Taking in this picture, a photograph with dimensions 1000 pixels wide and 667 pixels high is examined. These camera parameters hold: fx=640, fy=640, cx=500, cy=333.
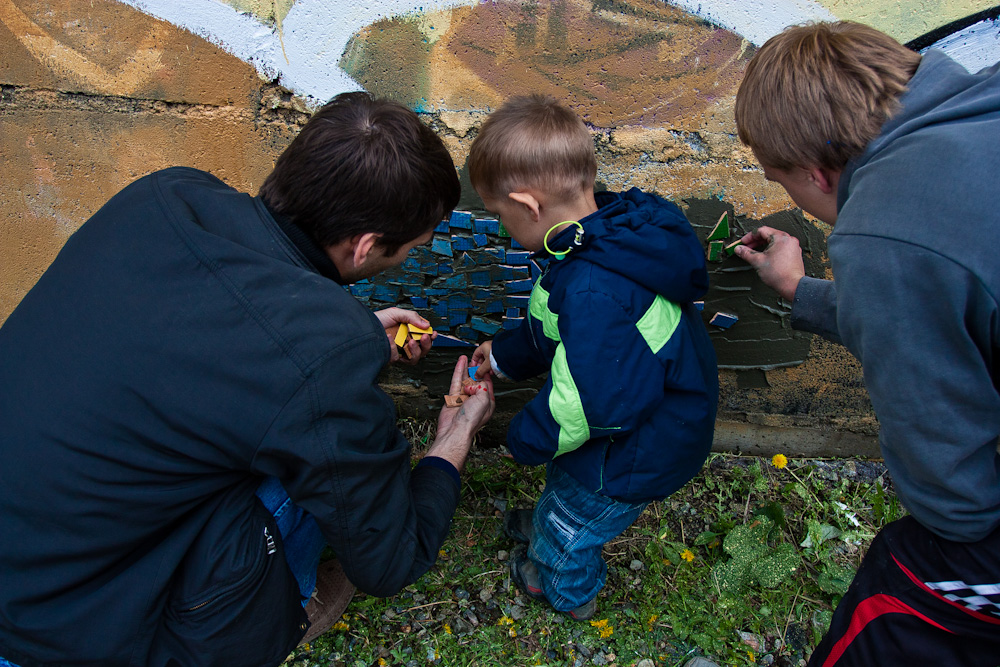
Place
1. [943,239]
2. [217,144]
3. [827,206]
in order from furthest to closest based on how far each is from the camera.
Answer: [217,144], [827,206], [943,239]

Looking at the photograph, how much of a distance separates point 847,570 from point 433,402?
1641mm

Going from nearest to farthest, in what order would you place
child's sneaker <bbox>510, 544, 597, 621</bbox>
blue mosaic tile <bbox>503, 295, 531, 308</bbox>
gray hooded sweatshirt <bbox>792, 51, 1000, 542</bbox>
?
1. gray hooded sweatshirt <bbox>792, 51, 1000, 542</bbox>
2. child's sneaker <bbox>510, 544, 597, 621</bbox>
3. blue mosaic tile <bbox>503, 295, 531, 308</bbox>

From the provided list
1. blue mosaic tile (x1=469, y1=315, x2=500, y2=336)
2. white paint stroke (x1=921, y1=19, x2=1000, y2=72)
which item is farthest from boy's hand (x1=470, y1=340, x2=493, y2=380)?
white paint stroke (x1=921, y1=19, x2=1000, y2=72)

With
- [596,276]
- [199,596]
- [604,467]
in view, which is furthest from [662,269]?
[199,596]

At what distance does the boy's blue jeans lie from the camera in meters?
1.54

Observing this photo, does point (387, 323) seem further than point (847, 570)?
No

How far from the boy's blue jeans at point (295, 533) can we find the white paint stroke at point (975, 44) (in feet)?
7.29

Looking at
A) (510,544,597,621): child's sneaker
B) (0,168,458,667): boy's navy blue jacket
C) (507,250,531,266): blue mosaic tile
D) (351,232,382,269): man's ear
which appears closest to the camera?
(0,168,458,667): boy's navy blue jacket

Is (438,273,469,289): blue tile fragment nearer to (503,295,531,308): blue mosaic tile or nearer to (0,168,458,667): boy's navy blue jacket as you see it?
(503,295,531,308): blue mosaic tile

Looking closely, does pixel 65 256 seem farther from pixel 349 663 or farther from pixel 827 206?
pixel 827 206

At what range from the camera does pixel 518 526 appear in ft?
7.63

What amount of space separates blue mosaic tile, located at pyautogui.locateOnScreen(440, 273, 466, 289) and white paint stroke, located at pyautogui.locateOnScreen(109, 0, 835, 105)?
705mm

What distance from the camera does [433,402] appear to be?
268 centimetres

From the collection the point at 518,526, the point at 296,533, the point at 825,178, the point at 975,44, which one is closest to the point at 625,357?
the point at 825,178
